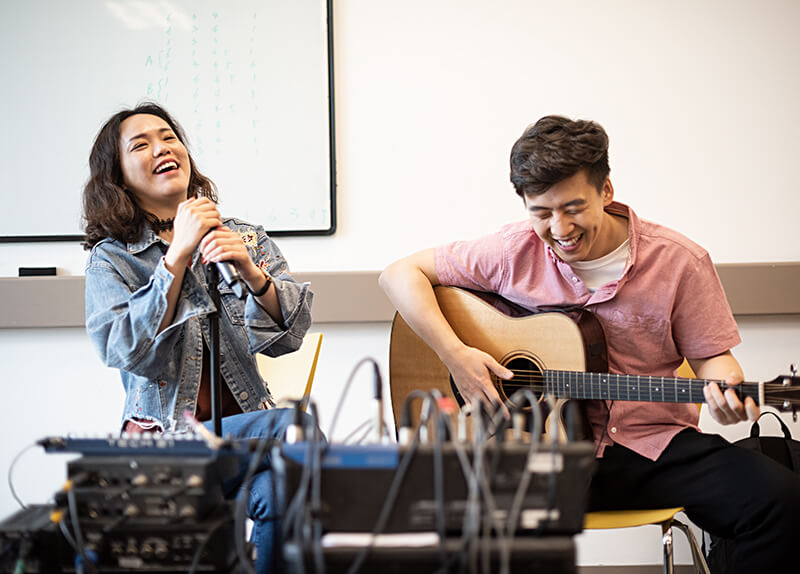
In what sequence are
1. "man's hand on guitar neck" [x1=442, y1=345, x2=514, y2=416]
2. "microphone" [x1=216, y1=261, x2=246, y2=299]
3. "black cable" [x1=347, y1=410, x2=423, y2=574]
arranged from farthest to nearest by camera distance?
"man's hand on guitar neck" [x1=442, y1=345, x2=514, y2=416]
"microphone" [x1=216, y1=261, x2=246, y2=299]
"black cable" [x1=347, y1=410, x2=423, y2=574]

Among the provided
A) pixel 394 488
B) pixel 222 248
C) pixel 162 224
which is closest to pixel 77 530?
pixel 394 488

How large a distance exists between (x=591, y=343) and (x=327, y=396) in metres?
1.13

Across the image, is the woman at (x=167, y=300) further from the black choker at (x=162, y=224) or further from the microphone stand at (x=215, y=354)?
the microphone stand at (x=215, y=354)

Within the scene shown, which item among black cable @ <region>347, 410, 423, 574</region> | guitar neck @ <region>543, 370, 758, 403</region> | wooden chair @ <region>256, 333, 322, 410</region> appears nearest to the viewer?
black cable @ <region>347, 410, 423, 574</region>

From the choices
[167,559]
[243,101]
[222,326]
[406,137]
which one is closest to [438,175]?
[406,137]

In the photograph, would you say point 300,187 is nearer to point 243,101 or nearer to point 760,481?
point 243,101

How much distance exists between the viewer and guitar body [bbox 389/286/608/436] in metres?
1.73

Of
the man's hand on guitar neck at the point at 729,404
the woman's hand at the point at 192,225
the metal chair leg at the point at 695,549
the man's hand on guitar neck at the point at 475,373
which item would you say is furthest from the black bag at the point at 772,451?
the woman's hand at the point at 192,225

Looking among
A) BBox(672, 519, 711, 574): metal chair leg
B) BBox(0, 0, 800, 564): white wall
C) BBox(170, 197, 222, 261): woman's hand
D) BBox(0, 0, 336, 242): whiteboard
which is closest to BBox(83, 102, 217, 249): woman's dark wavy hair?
BBox(170, 197, 222, 261): woman's hand

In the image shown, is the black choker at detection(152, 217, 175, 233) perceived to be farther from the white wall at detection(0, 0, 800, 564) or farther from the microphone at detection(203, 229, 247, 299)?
the white wall at detection(0, 0, 800, 564)

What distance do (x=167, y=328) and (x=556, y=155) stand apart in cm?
95

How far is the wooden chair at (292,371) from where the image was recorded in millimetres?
2027

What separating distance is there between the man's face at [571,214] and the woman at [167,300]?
611 millimetres

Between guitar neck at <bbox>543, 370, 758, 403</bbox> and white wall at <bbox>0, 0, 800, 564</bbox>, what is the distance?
0.93m
